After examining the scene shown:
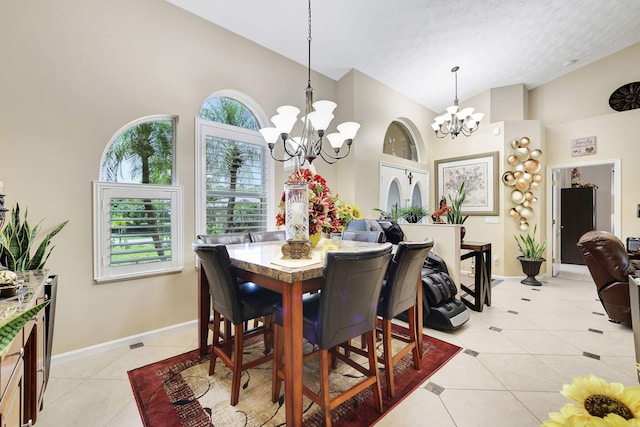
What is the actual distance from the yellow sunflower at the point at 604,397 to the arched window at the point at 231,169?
10.0ft

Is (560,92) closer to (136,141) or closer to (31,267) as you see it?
(136,141)

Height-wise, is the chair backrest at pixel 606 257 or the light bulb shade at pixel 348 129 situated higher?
the light bulb shade at pixel 348 129

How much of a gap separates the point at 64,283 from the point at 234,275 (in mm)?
1618

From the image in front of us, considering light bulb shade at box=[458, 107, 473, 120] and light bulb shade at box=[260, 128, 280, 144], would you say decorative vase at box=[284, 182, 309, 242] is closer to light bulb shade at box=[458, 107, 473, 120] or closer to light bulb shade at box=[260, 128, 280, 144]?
light bulb shade at box=[260, 128, 280, 144]

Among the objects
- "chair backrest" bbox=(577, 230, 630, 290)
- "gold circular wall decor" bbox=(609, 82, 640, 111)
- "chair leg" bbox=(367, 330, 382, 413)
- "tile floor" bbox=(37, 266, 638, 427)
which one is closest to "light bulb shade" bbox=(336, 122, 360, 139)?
"chair leg" bbox=(367, 330, 382, 413)

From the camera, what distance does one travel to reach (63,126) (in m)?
2.24

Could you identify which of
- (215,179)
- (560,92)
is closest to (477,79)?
(560,92)

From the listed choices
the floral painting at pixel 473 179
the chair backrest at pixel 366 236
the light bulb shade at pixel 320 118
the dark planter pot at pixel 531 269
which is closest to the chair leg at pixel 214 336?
the chair backrest at pixel 366 236

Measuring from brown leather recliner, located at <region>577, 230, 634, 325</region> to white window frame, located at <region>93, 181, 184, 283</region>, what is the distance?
419cm

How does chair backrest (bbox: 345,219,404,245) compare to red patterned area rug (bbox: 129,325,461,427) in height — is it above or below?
above

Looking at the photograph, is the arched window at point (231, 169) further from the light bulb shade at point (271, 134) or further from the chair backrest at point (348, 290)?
the chair backrest at point (348, 290)

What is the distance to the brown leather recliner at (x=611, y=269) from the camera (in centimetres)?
273

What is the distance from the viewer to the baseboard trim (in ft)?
7.38

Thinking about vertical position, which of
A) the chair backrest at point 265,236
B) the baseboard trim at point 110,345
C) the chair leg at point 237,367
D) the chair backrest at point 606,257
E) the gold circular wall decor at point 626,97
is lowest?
the baseboard trim at point 110,345
